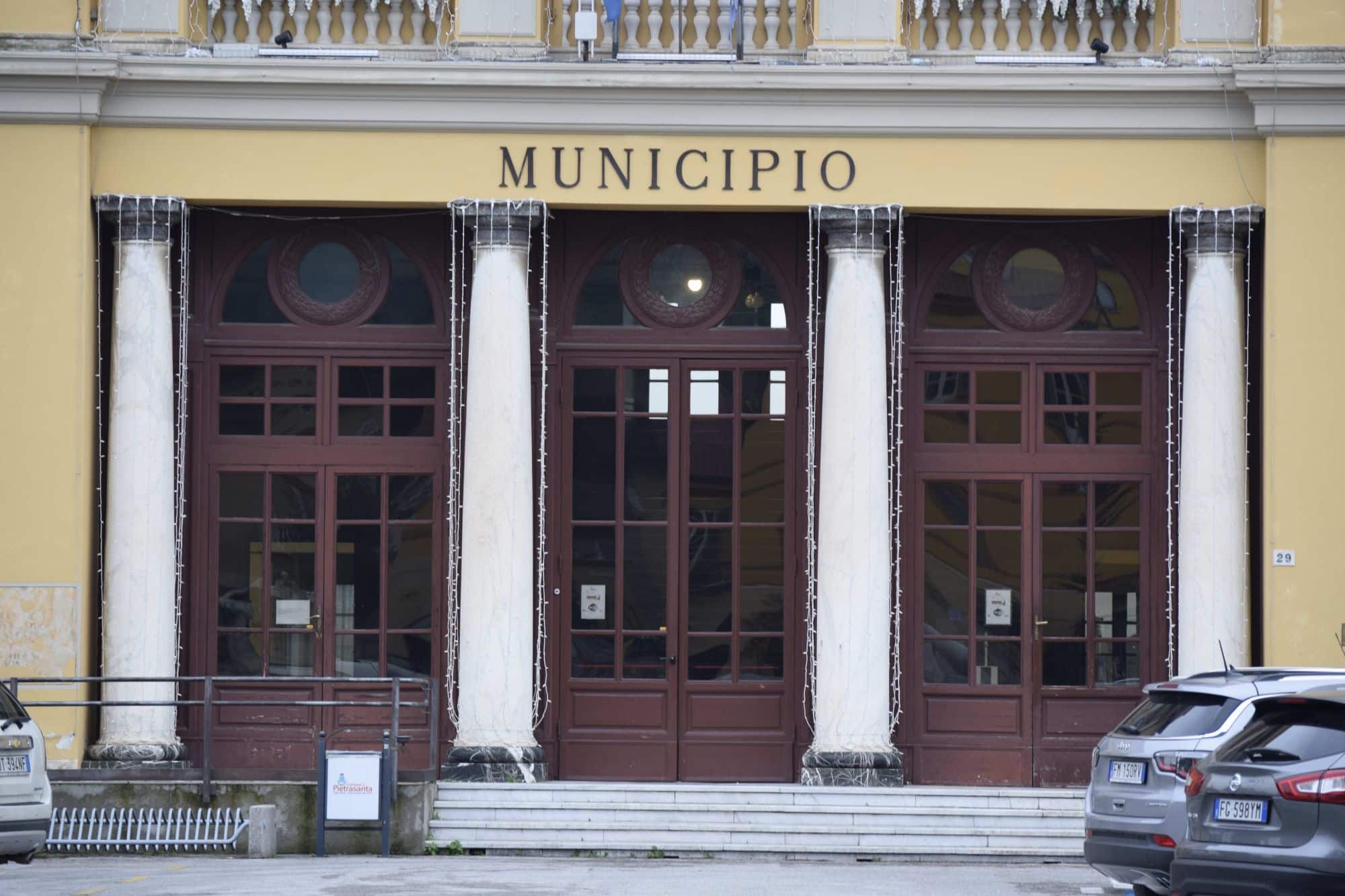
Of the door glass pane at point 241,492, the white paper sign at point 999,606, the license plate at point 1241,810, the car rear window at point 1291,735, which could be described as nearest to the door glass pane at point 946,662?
the white paper sign at point 999,606

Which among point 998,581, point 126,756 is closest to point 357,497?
point 126,756

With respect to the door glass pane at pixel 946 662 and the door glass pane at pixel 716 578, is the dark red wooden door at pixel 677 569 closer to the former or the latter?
the door glass pane at pixel 716 578

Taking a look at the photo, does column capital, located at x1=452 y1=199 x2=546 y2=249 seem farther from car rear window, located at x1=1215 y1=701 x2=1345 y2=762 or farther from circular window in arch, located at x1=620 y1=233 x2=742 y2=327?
car rear window, located at x1=1215 y1=701 x2=1345 y2=762

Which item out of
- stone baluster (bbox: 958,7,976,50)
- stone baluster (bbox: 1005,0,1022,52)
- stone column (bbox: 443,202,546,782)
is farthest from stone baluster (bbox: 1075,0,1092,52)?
stone column (bbox: 443,202,546,782)

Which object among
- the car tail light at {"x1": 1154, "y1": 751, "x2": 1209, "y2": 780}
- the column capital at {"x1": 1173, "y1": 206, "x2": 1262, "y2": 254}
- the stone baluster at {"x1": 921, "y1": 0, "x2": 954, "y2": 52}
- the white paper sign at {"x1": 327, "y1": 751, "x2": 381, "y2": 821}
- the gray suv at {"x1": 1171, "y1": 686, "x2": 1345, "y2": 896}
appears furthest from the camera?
the stone baluster at {"x1": 921, "y1": 0, "x2": 954, "y2": 52}

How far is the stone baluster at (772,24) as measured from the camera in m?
18.8

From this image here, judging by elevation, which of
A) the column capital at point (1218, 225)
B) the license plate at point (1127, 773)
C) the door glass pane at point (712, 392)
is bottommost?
the license plate at point (1127, 773)

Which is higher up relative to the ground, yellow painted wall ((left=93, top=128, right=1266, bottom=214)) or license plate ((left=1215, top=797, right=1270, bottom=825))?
yellow painted wall ((left=93, top=128, right=1266, bottom=214))

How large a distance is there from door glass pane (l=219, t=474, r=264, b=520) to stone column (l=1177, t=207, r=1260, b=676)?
8.36 metres

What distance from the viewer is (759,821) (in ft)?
57.2

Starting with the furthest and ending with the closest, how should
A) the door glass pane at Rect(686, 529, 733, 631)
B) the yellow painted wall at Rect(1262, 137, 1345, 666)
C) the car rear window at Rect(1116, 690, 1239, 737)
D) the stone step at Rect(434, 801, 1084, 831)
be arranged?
the door glass pane at Rect(686, 529, 733, 631) < the yellow painted wall at Rect(1262, 137, 1345, 666) < the stone step at Rect(434, 801, 1084, 831) < the car rear window at Rect(1116, 690, 1239, 737)

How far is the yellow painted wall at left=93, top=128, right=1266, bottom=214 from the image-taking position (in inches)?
726

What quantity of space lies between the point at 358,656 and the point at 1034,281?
7146 millimetres

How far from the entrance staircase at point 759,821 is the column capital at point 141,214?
551cm
